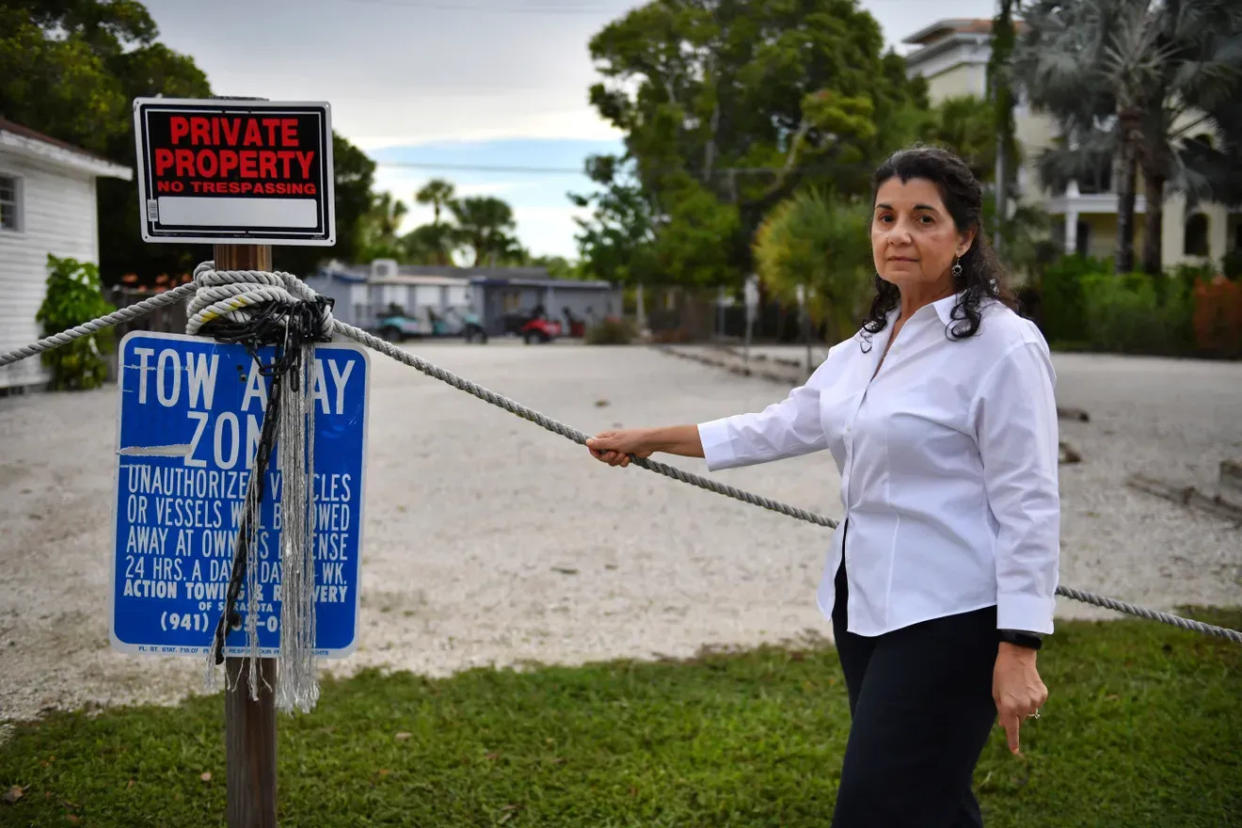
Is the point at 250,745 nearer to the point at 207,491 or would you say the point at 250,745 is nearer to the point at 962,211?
the point at 207,491

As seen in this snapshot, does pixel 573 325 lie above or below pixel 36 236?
Result: below

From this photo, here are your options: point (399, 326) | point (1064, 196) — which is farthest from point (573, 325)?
point (1064, 196)

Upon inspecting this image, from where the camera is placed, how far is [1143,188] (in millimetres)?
11156

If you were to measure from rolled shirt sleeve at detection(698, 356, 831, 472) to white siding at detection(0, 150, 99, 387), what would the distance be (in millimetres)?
2356

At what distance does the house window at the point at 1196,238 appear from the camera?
12.8 metres

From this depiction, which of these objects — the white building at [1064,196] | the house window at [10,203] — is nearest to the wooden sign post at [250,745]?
the house window at [10,203]

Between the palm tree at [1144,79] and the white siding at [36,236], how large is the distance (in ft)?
19.4

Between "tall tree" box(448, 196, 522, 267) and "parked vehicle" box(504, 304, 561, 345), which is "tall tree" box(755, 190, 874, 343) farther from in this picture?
"tall tree" box(448, 196, 522, 267)

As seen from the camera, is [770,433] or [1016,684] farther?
[770,433]

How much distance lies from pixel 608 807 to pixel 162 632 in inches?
59.6

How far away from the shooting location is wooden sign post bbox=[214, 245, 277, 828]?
7.58 ft

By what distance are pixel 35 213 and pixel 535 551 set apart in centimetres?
317

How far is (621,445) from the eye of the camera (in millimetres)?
2592

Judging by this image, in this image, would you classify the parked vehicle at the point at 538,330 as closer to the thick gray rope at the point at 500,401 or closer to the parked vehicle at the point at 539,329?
the parked vehicle at the point at 539,329
